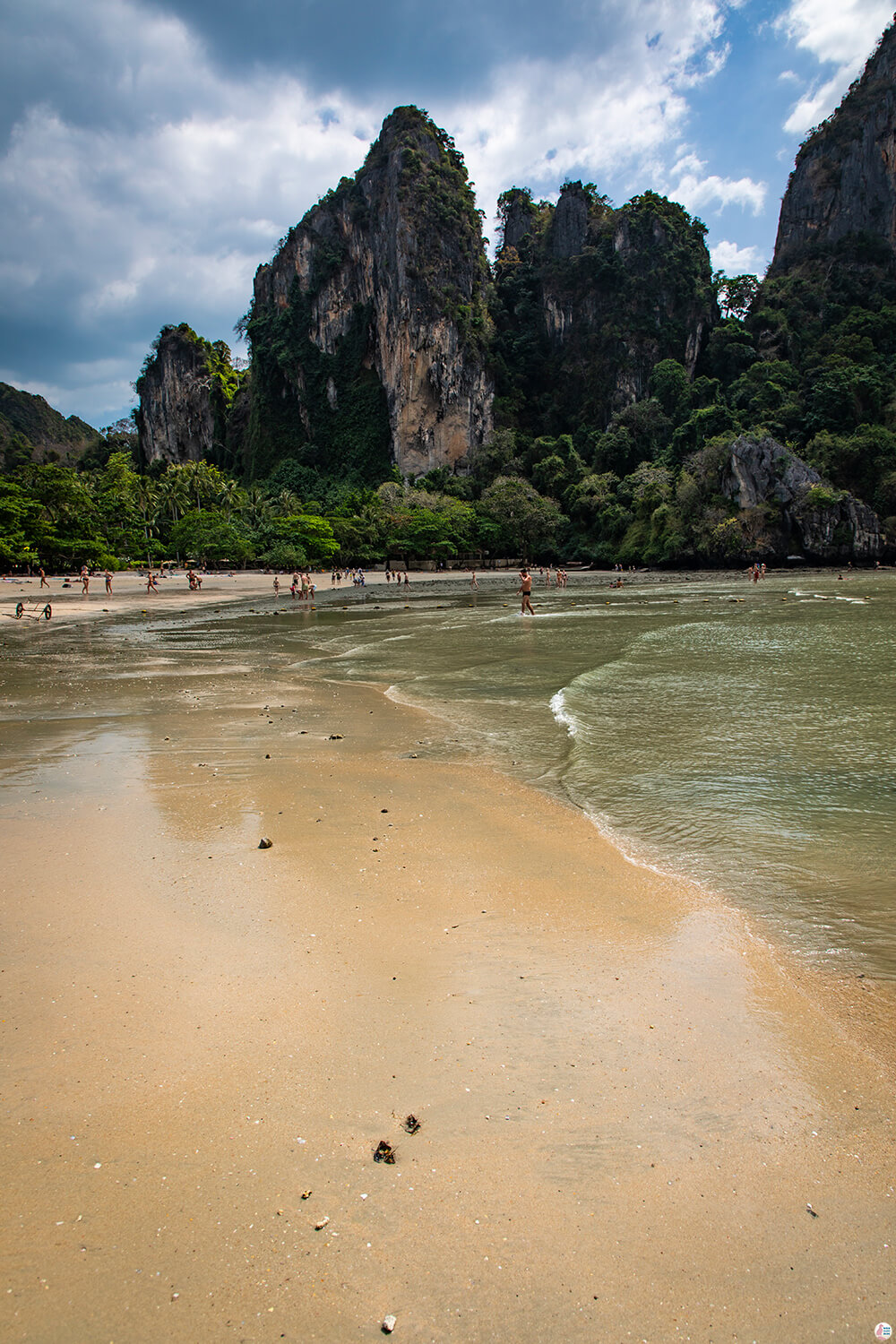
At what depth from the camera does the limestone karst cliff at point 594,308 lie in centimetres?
9631

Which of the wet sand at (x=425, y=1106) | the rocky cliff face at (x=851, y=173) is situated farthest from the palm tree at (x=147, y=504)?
the rocky cliff face at (x=851, y=173)

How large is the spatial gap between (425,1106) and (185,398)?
133170 millimetres

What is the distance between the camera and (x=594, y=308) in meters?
101

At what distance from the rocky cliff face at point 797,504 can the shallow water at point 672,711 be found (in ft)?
132

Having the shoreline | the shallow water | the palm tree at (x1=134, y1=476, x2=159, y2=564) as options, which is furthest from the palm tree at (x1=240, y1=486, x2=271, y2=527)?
the shallow water

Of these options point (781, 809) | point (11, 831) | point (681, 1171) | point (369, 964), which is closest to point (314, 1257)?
point (681, 1171)

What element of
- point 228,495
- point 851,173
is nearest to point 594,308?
point 851,173

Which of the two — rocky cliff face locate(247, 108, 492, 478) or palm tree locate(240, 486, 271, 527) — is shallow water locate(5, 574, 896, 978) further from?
rocky cliff face locate(247, 108, 492, 478)

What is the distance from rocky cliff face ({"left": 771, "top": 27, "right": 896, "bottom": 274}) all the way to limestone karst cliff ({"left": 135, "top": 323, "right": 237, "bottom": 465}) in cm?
9031

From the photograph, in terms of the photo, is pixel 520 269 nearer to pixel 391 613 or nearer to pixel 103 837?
pixel 391 613

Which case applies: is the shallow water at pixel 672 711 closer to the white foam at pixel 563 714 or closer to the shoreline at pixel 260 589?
the white foam at pixel 563 714

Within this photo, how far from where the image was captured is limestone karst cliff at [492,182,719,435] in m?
96.3

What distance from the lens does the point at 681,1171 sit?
103 inches

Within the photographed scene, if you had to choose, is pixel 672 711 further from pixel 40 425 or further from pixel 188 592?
pixel 40 425
